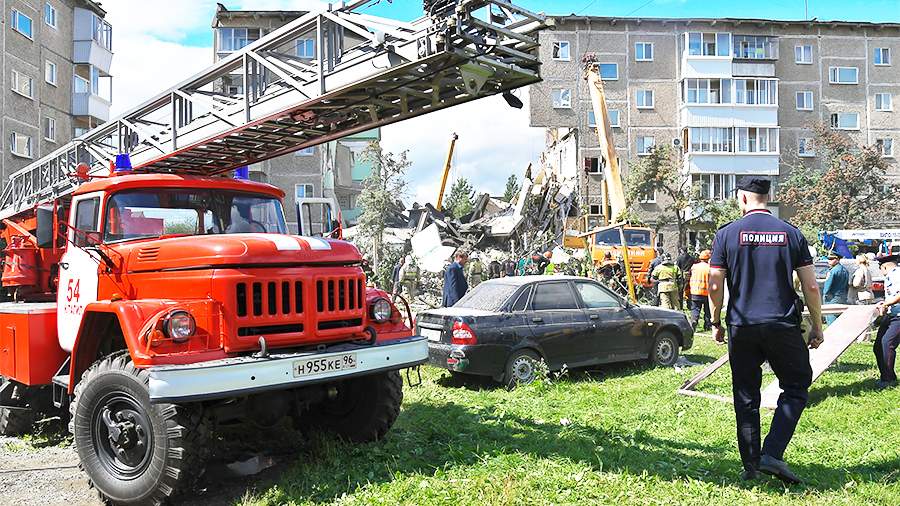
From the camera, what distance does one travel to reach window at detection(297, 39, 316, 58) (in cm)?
601

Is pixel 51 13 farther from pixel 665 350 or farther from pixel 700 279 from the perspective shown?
pixel 665 350

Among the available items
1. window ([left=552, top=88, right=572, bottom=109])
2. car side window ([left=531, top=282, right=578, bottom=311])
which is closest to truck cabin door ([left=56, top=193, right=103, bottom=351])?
car side window ([left=531, top=282, right=578, bottom=311])

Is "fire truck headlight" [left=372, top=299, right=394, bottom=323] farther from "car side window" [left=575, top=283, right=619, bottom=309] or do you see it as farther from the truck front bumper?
"car side window" [left=575, top=283, right=619, bottom=309]

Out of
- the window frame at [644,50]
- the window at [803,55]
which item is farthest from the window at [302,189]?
the window at [803,55]

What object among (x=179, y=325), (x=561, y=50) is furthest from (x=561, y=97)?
(x=179, y=325)

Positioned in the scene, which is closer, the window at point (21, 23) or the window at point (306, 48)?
the window at point (306, 48)

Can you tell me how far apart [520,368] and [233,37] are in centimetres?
3377

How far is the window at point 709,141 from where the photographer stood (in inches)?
1458

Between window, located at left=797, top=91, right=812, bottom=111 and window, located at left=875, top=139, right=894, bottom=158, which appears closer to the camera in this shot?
window, located at left=797, top=91, right=812, bottom=111

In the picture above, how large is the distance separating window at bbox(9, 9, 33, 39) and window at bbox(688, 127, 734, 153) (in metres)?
31.6

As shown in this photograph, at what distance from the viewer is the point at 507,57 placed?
17.8ft

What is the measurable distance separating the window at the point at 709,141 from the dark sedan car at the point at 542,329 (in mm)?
28626

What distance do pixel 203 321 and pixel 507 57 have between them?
2942 mm

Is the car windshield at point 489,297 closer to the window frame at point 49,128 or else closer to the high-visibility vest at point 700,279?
the high-visibility vest at point 700,279
